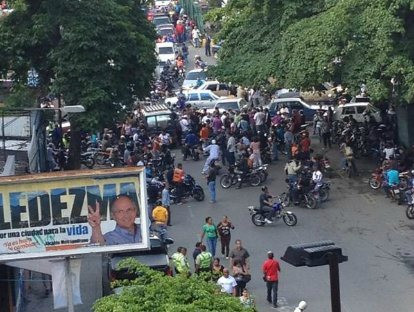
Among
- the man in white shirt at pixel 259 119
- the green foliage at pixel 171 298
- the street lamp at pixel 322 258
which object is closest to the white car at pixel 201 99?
the man in white shirt at pixel 259 119

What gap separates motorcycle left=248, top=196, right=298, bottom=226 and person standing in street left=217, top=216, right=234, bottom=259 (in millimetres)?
2693

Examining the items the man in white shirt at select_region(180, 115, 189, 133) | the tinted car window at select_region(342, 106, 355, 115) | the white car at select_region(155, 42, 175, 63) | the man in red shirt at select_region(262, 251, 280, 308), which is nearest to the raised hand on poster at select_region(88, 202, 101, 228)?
the man in red shirt at select_region(262, 251, 280, 308)

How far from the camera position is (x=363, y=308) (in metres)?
24.0

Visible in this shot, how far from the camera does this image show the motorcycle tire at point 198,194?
3369 cm

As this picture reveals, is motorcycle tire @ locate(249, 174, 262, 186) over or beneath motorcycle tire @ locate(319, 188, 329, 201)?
over

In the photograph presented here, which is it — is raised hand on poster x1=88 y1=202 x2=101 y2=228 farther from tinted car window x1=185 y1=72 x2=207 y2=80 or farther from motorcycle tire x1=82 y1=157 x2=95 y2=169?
tinted car window x1=185 y1=72 x2=207 y2=80

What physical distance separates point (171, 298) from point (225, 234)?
12.1 m

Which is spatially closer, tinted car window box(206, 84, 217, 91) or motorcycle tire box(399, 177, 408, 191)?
motorcycle tire box(399, 177, 408, 191)

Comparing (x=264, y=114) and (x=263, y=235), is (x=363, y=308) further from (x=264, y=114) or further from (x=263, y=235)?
(x=264, y=114)

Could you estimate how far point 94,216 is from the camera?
2158 cm

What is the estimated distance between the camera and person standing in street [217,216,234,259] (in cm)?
2727

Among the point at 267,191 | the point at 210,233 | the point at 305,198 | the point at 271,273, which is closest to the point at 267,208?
the point at 267,191

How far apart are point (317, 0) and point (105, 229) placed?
54.3 feet

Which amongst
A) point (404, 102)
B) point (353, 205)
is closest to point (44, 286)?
point (353, 205)
